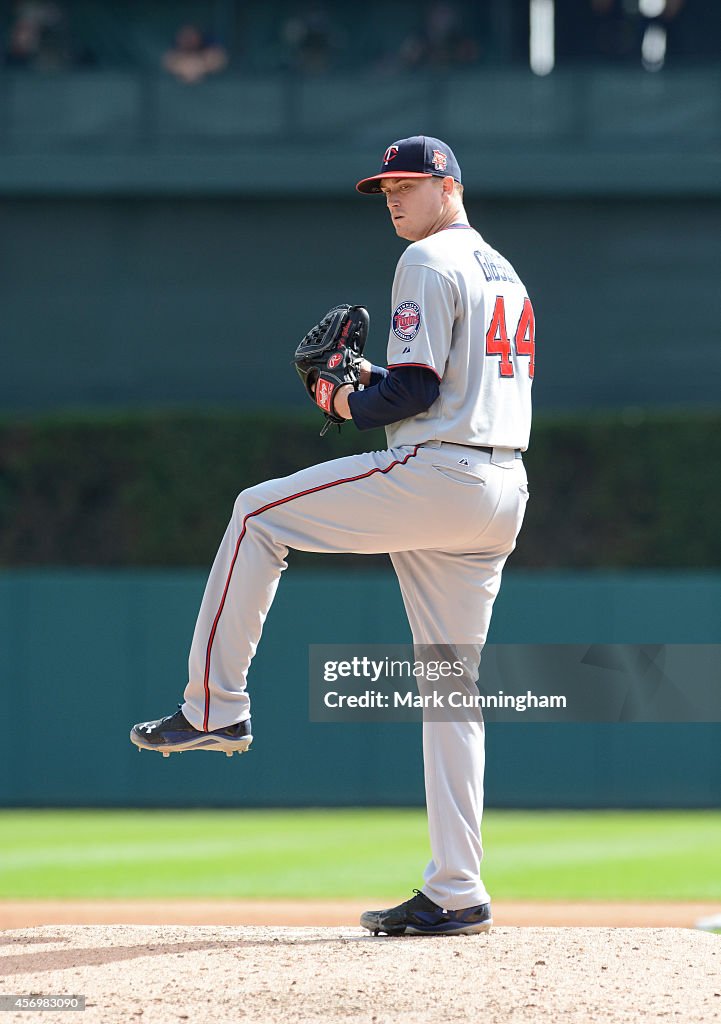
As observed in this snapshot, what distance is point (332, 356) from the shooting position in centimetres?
469

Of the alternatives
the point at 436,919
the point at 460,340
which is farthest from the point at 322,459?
the point at 460,340

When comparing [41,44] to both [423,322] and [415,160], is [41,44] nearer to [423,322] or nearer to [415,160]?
[415,160]

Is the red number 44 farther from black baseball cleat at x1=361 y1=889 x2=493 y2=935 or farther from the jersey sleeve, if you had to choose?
black baseball cleat at x1=361 y1=889 x2=493 y2=935

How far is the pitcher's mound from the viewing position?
4.12m

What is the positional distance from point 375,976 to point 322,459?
11186 millimetres

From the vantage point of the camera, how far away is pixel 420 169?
4.65 m

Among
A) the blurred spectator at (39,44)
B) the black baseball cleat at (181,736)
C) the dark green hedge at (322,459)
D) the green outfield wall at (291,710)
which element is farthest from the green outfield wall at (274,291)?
the black baseball cleat at (181,736)

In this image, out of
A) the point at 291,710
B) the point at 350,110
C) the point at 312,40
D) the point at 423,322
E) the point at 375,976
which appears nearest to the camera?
the point at 375,976

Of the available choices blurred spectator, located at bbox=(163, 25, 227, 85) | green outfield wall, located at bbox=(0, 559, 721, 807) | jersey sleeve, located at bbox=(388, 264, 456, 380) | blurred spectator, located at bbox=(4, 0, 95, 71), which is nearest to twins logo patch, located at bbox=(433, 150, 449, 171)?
jersey sleeve, located at bbox=(388, 264, 456, 380)

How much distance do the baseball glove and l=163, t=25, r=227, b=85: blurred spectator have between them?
13500 mm

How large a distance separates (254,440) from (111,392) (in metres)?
2.45

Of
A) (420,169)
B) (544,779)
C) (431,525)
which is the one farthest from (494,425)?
(544,779)

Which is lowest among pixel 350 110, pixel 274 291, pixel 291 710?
pixel 291 710

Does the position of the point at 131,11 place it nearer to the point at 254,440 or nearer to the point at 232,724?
the point at 254,440
